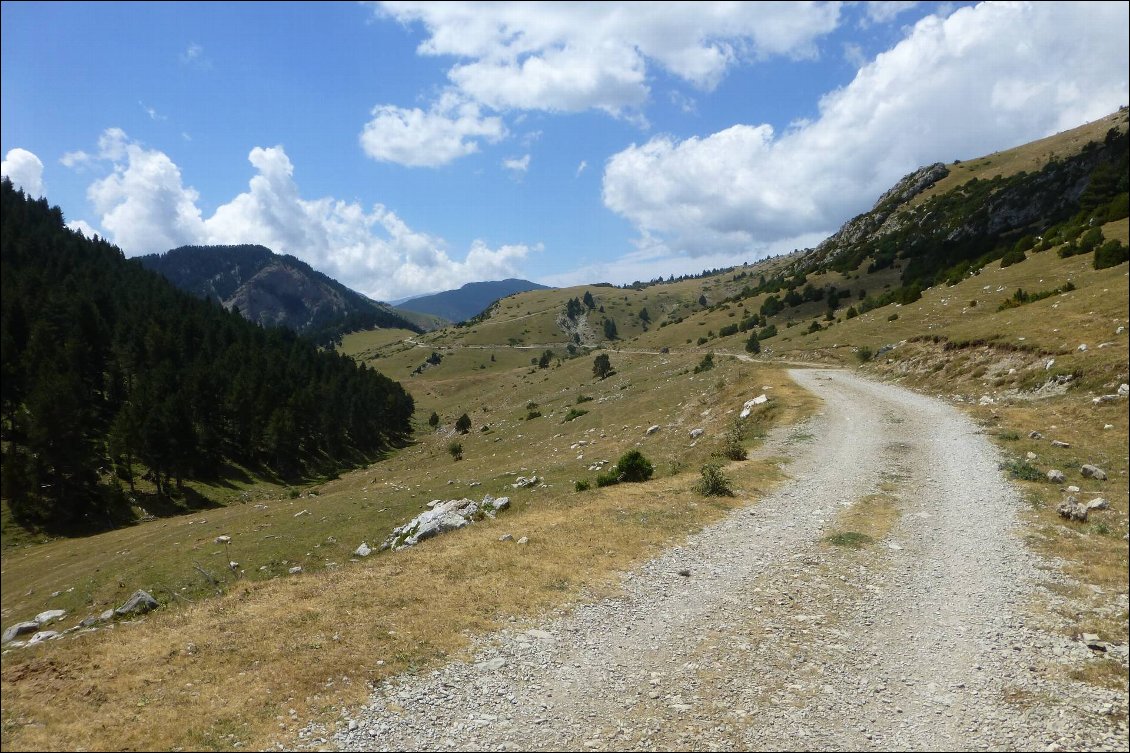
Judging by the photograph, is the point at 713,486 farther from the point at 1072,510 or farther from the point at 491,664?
the point at 491,664

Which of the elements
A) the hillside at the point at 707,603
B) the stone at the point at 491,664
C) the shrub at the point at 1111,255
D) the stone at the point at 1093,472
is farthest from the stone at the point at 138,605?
the shrub at the point at 1111,255

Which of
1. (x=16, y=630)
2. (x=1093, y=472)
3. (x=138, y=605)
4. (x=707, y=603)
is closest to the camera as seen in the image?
(x=16, y=630)

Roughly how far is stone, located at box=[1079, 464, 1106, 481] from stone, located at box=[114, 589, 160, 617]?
2810 centimetres

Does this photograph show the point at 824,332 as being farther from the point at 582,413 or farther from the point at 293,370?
the point at 293,370

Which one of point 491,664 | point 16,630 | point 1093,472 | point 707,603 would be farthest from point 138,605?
point 1093,472

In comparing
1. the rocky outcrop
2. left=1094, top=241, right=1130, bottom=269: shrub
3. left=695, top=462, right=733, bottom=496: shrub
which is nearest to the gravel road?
left=695, top=462, right=733, bottom=496: shrub

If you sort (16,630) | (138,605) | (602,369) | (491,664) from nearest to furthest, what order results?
(16,630) < (491,664) < (138,605) < (602,369)

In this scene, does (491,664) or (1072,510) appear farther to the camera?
(1072,510)

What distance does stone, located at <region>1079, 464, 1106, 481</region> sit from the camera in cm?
1740

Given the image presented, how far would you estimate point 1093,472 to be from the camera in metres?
17.6

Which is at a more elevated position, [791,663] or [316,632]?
[316,632]

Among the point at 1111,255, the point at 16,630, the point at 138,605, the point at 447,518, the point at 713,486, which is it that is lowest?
the point at 713,486

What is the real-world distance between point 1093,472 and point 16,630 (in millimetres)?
25884

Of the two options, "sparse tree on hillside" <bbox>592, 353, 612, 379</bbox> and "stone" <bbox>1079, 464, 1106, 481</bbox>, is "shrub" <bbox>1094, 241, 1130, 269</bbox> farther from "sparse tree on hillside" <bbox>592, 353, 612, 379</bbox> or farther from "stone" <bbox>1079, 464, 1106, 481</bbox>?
"sparse tree on hillside" <bbox>592, 353, 612, 379</bbox>
